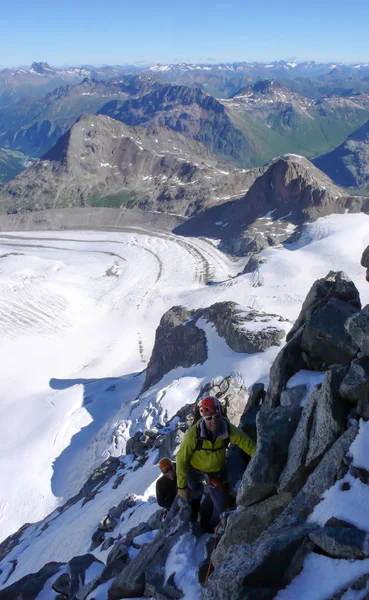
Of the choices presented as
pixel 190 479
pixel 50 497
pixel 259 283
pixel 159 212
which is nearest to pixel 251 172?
pixel 159 212

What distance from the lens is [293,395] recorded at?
40.2 feet

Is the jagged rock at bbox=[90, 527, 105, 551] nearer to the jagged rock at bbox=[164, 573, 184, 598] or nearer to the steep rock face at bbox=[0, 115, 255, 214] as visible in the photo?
the jagged rock at bbox=[164, 573, 184, 598]

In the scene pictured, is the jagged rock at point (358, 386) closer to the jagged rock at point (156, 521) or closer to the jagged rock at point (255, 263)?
the jagged rock at point (156, 521)

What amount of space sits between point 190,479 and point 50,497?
97.7 feet

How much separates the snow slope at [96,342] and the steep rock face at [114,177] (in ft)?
104

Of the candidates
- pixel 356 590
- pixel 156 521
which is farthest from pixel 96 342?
pixel 356 590

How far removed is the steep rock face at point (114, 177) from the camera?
537 ft

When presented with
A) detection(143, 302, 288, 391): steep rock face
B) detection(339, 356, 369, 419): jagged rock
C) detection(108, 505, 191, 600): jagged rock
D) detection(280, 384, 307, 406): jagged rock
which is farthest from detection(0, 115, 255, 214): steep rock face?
detection(339, 356, 369, 419): jagged rock

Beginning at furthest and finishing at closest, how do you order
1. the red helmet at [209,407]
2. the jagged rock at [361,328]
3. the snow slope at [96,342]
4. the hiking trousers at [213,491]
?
the snow slope at [96,342], the hiking trousers at [213,491], the red helmet at [209,407], the jagged rock at [361,328]

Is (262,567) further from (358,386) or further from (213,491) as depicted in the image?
(213,491)

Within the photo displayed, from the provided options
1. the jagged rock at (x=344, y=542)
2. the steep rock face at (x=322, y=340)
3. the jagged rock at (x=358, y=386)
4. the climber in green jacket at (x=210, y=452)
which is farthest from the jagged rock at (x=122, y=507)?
the jagged rock at (x=344, y=542)

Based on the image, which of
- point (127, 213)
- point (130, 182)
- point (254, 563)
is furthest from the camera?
point (130, 182)

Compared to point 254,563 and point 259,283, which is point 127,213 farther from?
point 254,563

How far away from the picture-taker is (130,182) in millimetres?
181125
